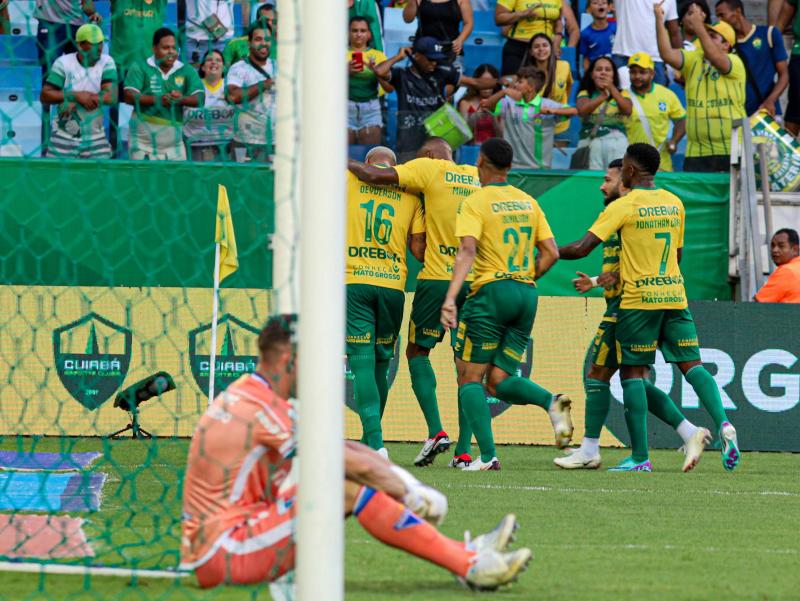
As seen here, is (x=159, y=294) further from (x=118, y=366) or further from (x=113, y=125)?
(x=113, y=125)

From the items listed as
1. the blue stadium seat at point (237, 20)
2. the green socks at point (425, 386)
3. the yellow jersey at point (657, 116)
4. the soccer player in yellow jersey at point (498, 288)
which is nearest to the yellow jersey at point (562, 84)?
the yellow jersey at point (657, 116)

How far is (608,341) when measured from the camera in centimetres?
1033

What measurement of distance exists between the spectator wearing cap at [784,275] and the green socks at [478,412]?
4760 millimetres

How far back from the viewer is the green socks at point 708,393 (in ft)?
33.0

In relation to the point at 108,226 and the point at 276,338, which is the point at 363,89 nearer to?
the point at 108,226

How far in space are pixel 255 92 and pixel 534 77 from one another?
26.0ft

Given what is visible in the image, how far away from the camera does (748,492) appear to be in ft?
29.7

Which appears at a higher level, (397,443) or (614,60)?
(614,60)

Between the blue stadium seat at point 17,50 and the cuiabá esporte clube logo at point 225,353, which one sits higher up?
the blue stadium seat at point 17,50

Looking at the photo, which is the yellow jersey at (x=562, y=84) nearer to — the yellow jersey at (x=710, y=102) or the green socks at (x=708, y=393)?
the yellow jersey at (x=710, y=102)

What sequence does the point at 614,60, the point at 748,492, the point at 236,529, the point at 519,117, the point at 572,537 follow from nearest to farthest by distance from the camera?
the point at 236,529
the point at 572,537
the point at 748,492
the point at 519,117
the point at 614,60

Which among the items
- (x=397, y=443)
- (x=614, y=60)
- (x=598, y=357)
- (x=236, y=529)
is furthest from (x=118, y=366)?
(x=236, y=529)

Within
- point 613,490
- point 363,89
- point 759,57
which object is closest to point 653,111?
point 759,57

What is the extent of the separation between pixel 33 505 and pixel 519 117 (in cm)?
799
